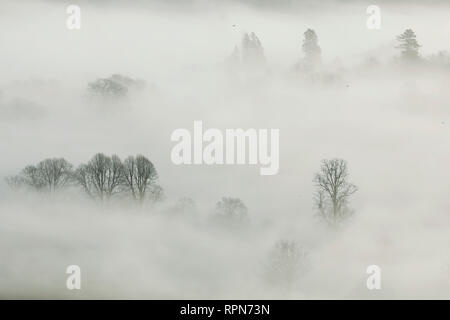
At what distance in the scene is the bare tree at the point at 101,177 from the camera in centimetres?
6712

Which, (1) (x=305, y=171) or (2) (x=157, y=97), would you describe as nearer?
(1) (x=305, y=171)

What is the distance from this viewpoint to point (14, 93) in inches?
3280

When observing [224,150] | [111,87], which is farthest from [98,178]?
[111,87]

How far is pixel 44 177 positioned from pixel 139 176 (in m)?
8.40

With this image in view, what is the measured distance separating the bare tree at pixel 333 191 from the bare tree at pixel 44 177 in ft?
72.5

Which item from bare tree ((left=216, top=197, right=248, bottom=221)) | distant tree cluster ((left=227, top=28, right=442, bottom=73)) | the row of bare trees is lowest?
bare tree ((left=216, top=197, right=248, bottom=221))

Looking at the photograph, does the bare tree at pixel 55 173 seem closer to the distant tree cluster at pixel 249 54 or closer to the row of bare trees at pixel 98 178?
the row of bare trees at pixel 98 178

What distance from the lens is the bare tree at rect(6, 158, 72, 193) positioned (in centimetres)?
6856

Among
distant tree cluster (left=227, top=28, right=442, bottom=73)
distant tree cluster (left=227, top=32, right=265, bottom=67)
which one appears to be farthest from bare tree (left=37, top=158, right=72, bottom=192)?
distant tree cluster (left=227, top=28, right=442, bottom=73)

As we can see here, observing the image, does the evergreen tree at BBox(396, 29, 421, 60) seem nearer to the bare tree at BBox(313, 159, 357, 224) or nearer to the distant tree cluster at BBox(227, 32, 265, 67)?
the distant tree cluster at BBox(227, 32, 265, 67)

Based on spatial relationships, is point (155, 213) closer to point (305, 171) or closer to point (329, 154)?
point (305, 171)
